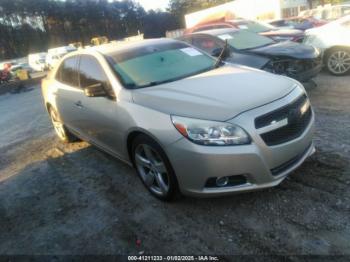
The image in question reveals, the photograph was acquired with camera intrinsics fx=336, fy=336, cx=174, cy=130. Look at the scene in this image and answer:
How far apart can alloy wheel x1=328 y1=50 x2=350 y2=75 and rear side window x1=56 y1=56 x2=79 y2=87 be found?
6.16 m

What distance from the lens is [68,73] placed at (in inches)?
206

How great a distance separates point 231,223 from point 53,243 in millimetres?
1764

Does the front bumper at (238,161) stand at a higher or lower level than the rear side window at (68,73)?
lower

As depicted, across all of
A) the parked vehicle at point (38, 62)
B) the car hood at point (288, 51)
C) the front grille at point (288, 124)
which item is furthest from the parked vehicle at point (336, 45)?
the parked vehicle at point (38, 62)

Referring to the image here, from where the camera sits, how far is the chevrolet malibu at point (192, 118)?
9.70 feet

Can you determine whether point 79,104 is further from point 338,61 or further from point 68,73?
point 338,61

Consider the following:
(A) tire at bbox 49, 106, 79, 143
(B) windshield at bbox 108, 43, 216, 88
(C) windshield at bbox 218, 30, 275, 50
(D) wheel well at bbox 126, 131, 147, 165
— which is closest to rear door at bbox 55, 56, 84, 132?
(A) tire at bbox 49, 106, 79, 143

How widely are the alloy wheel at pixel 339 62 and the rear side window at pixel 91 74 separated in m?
6.15

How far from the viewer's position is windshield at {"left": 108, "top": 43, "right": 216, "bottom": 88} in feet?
13.0

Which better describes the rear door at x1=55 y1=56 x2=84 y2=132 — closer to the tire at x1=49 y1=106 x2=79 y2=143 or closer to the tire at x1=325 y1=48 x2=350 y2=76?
the tire at x1=49 y1=106 x2=79 y2=143

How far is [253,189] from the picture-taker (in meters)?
3.05

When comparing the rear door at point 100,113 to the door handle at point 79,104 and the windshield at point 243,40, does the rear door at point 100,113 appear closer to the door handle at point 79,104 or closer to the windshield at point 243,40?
the door handle at point 79,104

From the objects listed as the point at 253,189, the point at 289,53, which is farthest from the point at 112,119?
the point at 289,53

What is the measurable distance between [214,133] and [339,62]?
253 inches
